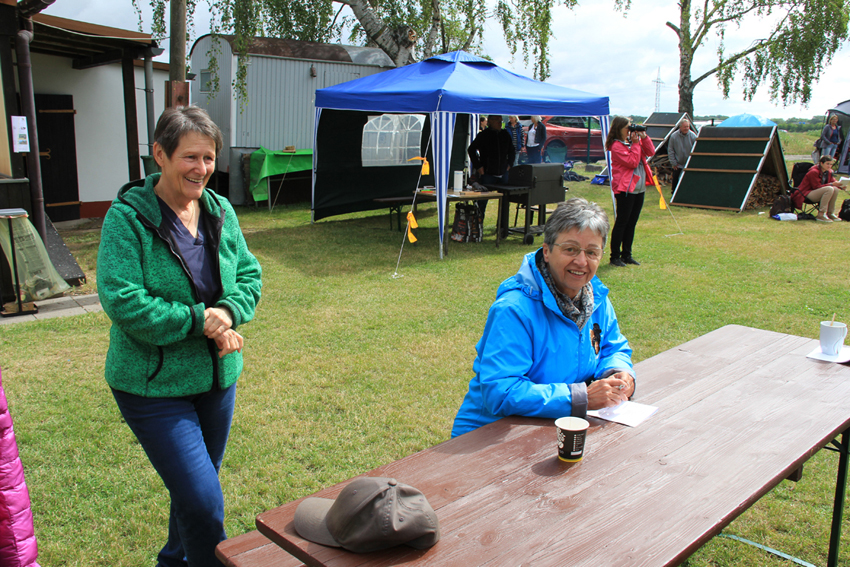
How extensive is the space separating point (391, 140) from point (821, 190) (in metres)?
8.40

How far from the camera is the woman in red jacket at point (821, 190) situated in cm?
1181

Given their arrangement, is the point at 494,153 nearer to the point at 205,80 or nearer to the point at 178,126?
the point at 205,80

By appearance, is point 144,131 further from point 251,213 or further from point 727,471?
point 727,471

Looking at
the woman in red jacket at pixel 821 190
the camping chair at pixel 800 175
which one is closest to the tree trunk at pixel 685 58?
the camping chair at pixel 800 175

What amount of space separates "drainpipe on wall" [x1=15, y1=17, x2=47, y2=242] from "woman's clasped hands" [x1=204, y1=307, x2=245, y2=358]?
17.2 feet

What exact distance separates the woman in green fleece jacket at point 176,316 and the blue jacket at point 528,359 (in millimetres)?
818

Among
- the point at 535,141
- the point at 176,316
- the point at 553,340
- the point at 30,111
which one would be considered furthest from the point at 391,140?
the point at 176,316

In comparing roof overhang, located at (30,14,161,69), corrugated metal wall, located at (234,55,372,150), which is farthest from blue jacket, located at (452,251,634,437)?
corrugated metal wall, located at (234,55,372,150)

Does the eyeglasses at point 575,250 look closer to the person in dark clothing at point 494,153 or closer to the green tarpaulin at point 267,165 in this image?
the person in dark clothing at point 494,153

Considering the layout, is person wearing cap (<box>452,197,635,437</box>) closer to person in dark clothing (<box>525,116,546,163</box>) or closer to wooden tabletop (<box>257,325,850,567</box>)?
wooden tabletop (<box>257,325,850,567</box>)

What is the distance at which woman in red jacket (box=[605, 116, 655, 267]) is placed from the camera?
7594 millimetres

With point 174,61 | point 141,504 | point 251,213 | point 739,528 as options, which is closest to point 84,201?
point 251,213

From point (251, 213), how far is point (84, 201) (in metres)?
2.81

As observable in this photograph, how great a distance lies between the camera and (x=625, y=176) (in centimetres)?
763
